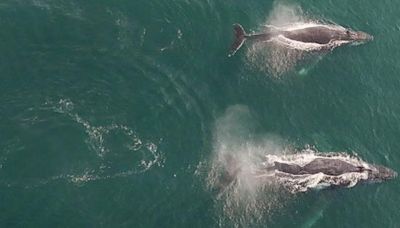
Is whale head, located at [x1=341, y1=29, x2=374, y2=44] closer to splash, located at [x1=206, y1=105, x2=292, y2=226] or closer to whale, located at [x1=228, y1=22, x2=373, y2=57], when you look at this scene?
whale, located at [x1=228, y1=22, x2=373, y2=57]

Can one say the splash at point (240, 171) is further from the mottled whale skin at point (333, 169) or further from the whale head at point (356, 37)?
the whale head at point (356, 37)

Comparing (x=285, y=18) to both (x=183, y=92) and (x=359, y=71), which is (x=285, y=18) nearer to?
(x=359, y=71)

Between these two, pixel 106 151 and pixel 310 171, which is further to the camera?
pixel 310 171

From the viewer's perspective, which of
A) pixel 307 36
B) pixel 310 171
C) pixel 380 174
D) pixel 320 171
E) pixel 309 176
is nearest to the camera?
pixel 309 176

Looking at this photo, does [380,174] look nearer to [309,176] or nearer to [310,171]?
[310,171]

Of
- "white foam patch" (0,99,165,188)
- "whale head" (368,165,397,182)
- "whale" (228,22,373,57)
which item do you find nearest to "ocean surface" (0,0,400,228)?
"white foam patch" (0,99,165,188)

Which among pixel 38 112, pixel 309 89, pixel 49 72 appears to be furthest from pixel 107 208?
pixel 309 89

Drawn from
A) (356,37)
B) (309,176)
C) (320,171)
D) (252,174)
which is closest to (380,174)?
(320,171)
